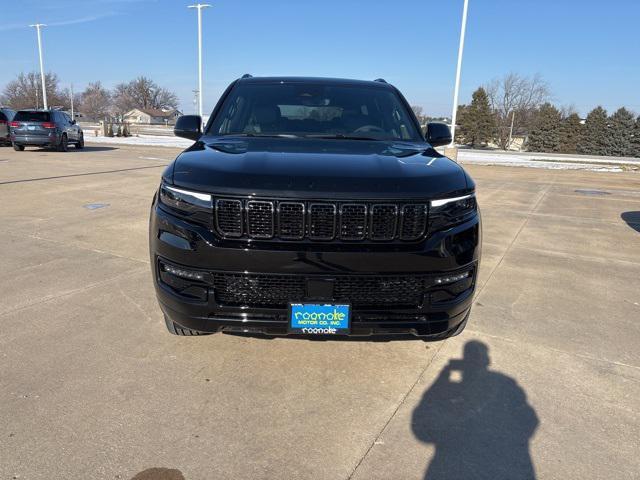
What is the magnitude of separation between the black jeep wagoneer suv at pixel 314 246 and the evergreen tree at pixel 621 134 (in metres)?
63.8

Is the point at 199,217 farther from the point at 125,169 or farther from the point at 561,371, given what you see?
the point at 125,169

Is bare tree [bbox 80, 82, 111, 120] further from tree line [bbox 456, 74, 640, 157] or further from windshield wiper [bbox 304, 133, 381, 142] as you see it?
windshield wiper [bbox 304, 133, 381, 142]

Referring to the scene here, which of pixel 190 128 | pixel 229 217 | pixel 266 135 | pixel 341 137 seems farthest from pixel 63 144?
pixel 229 217

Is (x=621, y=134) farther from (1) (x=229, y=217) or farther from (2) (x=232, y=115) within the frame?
(1) (x=229, y=217)

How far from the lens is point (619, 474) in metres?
2.34

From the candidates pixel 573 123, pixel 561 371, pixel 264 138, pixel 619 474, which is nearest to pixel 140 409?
pixel 264 138

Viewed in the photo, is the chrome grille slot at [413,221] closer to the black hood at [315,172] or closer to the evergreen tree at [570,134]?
the black hood at [315,172]

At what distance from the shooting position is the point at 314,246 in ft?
8.50

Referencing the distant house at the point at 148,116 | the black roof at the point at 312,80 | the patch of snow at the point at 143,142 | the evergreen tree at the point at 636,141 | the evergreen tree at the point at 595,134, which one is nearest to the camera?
the black roof at the point at 312,80

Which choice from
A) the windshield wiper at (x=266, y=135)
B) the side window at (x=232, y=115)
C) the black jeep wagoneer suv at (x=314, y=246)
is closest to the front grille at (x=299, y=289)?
the black jeep wagoneer suv at (x=314, y=246)

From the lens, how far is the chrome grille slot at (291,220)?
257 cm

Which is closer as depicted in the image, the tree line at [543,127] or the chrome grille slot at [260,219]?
the chrome grille slot at [260,219]

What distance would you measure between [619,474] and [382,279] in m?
1.44

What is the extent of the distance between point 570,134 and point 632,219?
6158 cm
